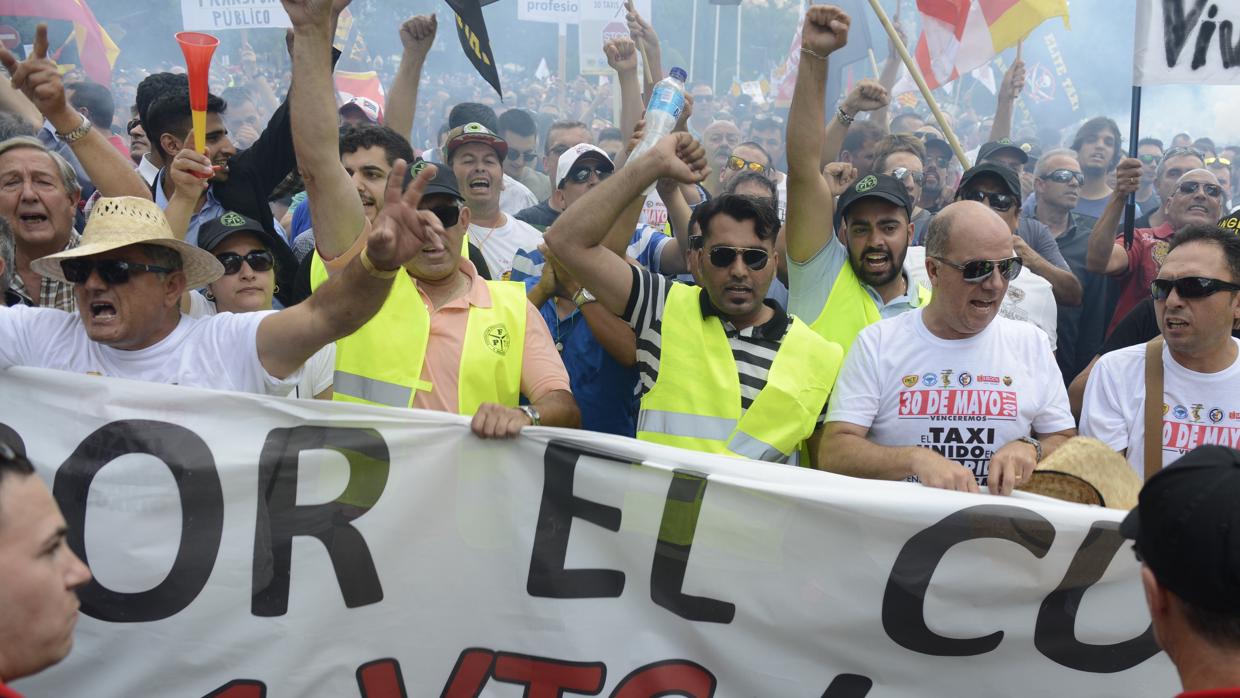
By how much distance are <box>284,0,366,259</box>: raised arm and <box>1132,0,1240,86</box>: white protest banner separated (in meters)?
4.26

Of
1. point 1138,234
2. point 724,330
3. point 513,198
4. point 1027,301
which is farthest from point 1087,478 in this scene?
point 513,198

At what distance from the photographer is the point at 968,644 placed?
333cm

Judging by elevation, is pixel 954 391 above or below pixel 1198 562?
above

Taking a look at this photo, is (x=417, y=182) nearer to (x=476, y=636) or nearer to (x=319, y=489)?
(x=319, y=489)

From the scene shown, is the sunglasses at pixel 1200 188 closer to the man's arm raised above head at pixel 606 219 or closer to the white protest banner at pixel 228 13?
the man's arm raised above head at pixel 606 219

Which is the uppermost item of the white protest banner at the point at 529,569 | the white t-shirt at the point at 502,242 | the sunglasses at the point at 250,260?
the white t-shirt at the point at 502,242

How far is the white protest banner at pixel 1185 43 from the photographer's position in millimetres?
6297

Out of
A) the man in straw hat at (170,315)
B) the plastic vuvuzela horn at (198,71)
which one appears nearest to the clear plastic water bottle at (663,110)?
the man in straw hat at (170,315)

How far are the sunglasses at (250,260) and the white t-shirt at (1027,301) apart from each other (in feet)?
9.24

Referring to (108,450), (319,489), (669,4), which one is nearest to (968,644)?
(319,489)

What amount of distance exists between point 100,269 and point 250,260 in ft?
3.00

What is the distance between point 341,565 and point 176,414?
2.24ft

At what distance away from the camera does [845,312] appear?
15.3 ft

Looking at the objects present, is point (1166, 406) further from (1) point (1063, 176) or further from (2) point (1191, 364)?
(1) point (1063, 176)
